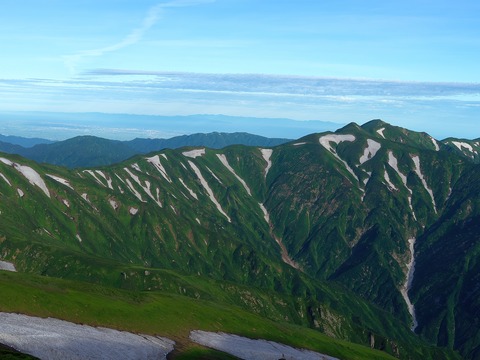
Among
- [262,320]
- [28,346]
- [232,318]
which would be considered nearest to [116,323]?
[28,346]

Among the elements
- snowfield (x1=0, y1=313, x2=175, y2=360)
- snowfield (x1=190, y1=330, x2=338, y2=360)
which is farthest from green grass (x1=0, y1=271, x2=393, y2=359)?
snowfield (x1=0, y1=313, x2=175, y2=360)

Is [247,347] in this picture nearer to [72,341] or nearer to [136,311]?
[136,311]

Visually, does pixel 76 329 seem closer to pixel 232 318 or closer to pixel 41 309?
pixel 41 309

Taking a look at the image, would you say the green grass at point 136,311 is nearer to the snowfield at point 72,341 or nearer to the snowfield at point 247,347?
the snowfield at point 247,347

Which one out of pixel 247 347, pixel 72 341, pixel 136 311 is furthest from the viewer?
pixel 247 347

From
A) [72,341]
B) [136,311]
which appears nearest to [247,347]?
[136,311]

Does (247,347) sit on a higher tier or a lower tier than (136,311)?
lower

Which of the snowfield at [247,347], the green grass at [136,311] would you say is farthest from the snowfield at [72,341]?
the snowfield at [247,347]
